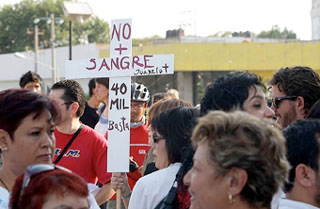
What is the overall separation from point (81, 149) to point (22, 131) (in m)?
2.21

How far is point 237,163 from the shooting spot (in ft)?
7.92

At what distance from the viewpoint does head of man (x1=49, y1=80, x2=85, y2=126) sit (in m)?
5.40

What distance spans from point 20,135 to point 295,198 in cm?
139

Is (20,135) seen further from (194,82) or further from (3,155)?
(194,82)

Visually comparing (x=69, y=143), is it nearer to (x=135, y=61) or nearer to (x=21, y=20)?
(x=135, y=61)

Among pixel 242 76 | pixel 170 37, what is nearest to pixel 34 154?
pixel 242 76

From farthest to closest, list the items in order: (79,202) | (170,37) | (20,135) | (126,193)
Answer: (170,37) < (126,193) < (20,135) < (79,202)

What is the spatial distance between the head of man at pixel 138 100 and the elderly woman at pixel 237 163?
3.67 meters

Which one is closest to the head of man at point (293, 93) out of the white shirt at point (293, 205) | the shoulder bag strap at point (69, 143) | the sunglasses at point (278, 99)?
the sunglasses at point (278, 99)

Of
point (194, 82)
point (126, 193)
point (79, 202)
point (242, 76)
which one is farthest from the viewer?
point (194, 82)

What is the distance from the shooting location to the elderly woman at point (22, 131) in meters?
3.00

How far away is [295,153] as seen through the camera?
10.1 feet

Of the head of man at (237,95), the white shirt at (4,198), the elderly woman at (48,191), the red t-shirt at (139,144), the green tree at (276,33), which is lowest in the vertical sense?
the red t-shirt at (139,144)

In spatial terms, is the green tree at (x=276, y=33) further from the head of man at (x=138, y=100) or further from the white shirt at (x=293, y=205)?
the white shirt at (x=293, y=205)
